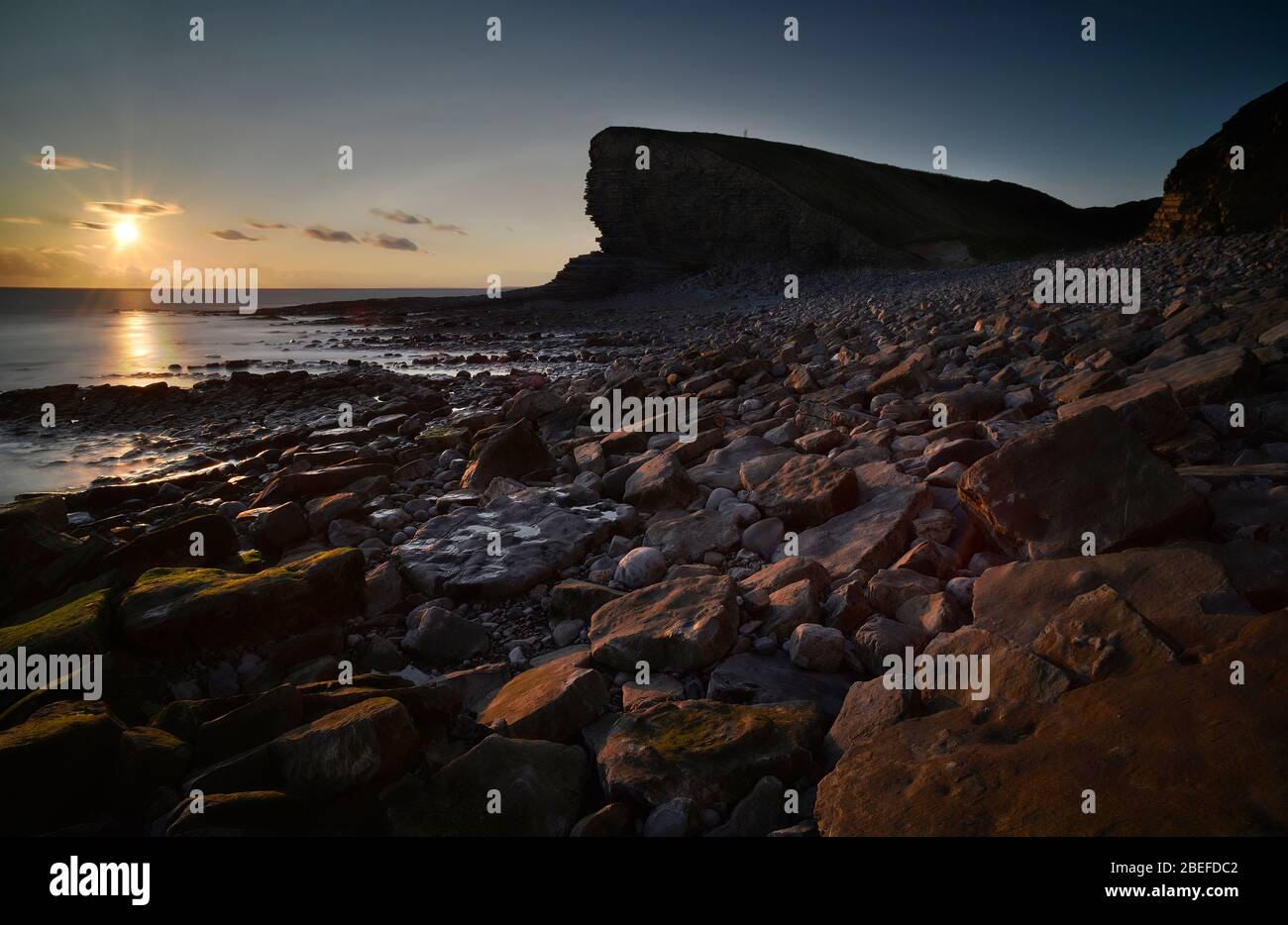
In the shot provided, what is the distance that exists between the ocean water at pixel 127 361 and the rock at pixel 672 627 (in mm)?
9327

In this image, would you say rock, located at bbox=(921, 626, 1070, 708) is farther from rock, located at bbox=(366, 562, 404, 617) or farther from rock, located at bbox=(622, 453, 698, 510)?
rock, located at bbox=(366, 562, 404, 617)

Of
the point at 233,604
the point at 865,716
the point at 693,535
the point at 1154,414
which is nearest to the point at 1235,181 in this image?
the point at 1154,414

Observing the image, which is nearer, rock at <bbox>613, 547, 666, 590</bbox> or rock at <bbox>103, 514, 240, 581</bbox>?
rock at <bbox>613, 547, 666, 590</bbox>

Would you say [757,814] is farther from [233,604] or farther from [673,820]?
[233,604]

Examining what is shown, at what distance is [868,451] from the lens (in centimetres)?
512

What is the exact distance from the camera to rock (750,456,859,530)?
4.41 metres

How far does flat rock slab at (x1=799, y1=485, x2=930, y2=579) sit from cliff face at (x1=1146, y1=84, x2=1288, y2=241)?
23.0 meters

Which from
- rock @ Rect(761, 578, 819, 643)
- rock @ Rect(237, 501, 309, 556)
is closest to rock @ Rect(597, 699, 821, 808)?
rock @ Rect(761, 578, 819, 643)

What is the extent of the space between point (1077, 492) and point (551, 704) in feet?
8.64

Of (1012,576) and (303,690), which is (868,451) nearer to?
(1012,576)

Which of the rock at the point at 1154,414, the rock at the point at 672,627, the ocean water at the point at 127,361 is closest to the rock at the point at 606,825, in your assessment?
the rock at the point at 672,627

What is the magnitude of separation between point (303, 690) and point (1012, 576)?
131 inches

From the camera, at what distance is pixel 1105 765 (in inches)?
75.7
